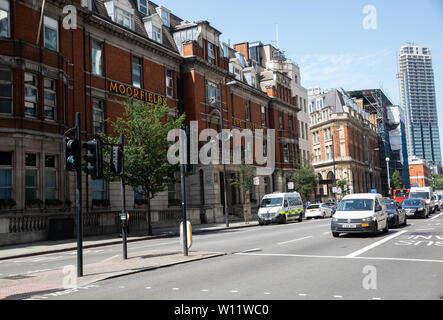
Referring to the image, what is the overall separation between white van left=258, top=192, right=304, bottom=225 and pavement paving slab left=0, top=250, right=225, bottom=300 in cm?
1936

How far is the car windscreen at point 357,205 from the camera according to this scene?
726 inches

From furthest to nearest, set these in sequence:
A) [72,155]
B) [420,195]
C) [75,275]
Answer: [420,195]
[75,275]
[72,155]

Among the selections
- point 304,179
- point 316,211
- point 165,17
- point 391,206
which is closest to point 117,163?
point 391,206

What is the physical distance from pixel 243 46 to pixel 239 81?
1296 centimetres

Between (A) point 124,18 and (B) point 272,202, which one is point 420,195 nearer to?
(B) point 272,202

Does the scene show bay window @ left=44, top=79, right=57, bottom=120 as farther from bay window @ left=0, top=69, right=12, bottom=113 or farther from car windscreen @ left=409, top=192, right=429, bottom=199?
car windscreen @ left=409, top=192, right=429, bottom=199

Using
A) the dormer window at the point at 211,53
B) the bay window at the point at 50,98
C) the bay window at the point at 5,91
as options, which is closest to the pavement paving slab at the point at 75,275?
the bay window at the point at 5,91

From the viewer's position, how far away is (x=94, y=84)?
28.6 meters

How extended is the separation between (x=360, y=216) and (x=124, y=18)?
2273 centimetres

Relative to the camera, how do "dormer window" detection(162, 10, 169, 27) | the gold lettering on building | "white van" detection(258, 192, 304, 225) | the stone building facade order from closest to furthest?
the gold lettering on building, "white van" detection(258, 192, 304, 225), "dormer window" detection(162, 10, 169, 27), the stone building facade

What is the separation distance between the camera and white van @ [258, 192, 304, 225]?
33.0m
